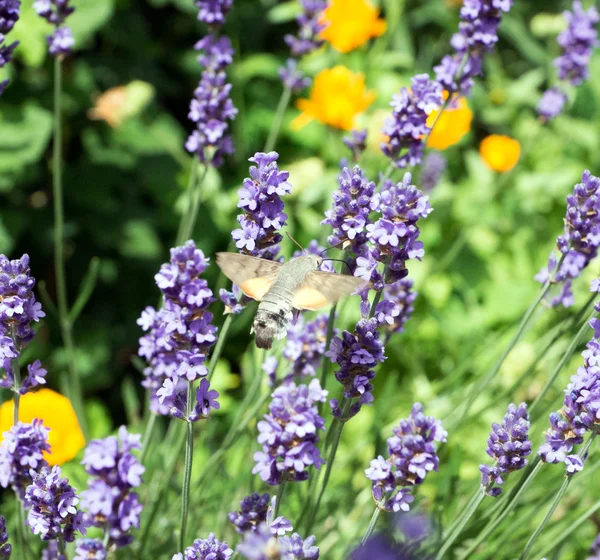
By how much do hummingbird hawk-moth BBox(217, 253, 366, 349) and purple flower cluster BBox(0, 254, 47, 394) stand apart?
13.1 inches

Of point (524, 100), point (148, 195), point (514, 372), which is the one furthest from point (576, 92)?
point (148, 195)

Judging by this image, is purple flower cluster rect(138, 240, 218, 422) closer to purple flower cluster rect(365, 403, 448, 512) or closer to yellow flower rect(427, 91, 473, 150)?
purple flower cluster rect(365, 403, 448, 512)

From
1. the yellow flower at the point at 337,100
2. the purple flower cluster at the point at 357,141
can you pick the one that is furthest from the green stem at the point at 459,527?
the yellow flower at the point at 337,100

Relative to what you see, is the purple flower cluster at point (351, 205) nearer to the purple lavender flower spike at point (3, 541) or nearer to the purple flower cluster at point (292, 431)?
the purple flower cluster at point (292, 431)

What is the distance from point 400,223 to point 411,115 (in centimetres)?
51

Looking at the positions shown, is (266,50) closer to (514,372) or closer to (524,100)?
(524,100)

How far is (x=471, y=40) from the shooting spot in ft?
6.44

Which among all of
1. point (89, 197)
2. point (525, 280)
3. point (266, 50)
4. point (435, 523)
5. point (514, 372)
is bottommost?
point (435, 523)

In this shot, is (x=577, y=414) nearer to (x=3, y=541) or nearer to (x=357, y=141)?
(x=357, y=141)

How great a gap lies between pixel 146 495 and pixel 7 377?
2.78 ft

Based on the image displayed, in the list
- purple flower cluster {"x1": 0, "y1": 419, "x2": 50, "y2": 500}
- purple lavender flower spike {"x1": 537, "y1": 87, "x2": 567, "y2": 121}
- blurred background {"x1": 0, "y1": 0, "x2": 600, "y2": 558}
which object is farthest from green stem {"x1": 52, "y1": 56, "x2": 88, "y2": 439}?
purple lavender flower spike {"x1": 537, "y1": 87, "x2": 567, "y2": 121}

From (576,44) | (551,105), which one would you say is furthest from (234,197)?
(576,44)

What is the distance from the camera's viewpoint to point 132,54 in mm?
3670

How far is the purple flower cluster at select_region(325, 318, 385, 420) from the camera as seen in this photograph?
4.41 feet
